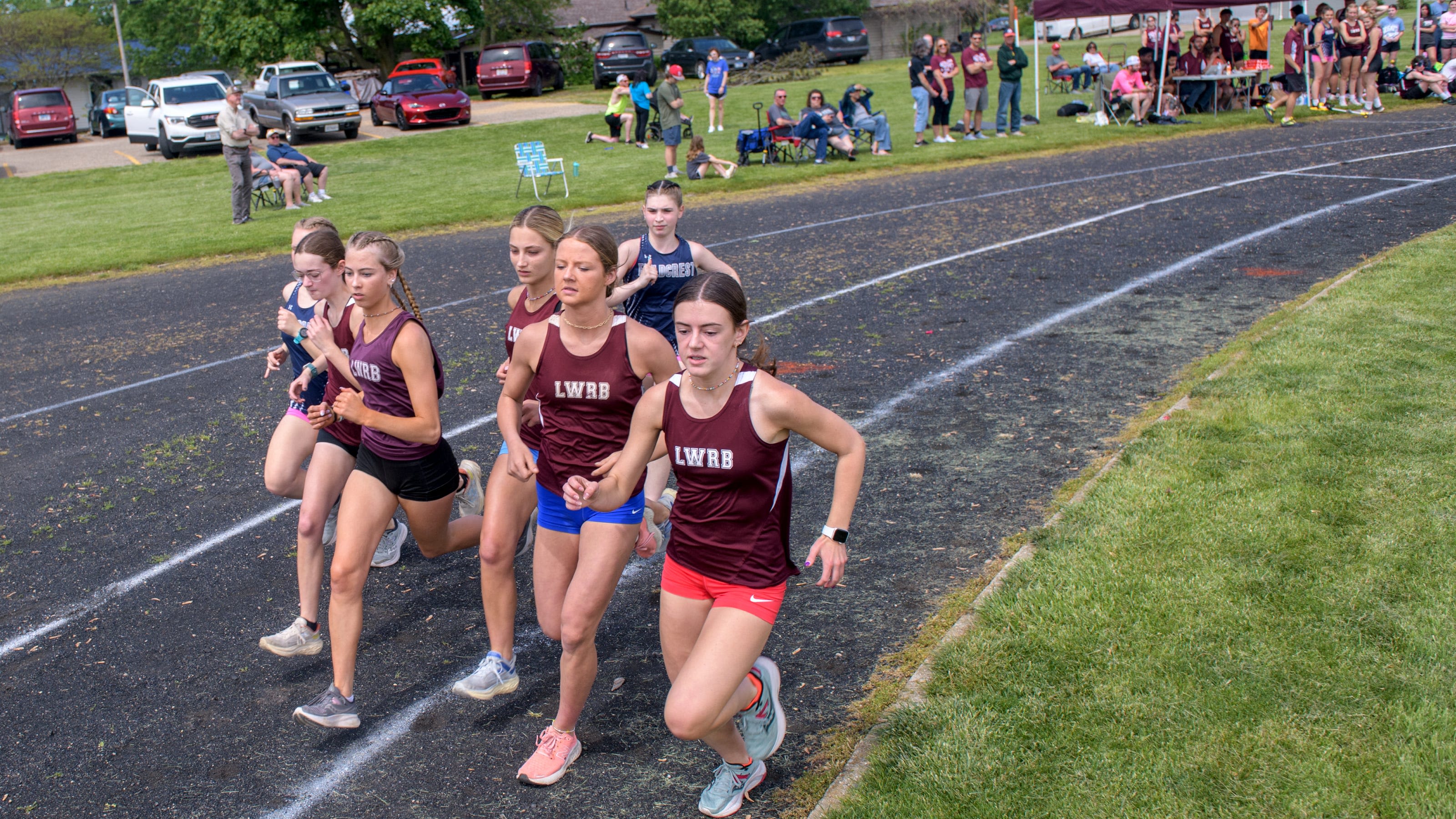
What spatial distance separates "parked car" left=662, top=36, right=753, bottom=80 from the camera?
148ft

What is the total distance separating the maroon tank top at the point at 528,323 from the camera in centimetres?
509

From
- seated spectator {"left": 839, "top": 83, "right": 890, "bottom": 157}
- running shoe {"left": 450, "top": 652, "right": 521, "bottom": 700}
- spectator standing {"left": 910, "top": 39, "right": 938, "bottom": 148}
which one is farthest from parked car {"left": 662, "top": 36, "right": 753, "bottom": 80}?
running shoe {"left": 450, "top": 652, "right": 521, "bottom": 700}

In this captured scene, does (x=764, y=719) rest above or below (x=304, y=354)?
below

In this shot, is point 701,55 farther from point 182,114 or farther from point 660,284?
point 660,284

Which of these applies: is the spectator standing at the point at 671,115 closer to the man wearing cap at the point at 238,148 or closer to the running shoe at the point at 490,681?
the man wearing cap at the point at 238,148

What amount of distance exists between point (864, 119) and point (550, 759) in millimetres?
20325

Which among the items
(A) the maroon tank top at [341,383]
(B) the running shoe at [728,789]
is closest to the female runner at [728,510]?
(B) the running shoe at [728,789]

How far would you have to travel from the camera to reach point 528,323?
17.4ft

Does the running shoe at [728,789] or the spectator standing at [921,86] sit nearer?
the running shoe at [728,789]

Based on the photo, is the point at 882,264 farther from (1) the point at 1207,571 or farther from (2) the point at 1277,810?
(2) the point at 1277,810

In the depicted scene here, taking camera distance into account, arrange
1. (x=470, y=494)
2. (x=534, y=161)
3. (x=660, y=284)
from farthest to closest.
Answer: (x=534, y=161) < (x=660, y=284) < (x=470, y=494)

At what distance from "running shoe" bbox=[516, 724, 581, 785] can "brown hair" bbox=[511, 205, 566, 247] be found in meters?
2.22

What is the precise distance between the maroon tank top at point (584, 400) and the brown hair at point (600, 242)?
243mm

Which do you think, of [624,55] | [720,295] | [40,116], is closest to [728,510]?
[720,295]
